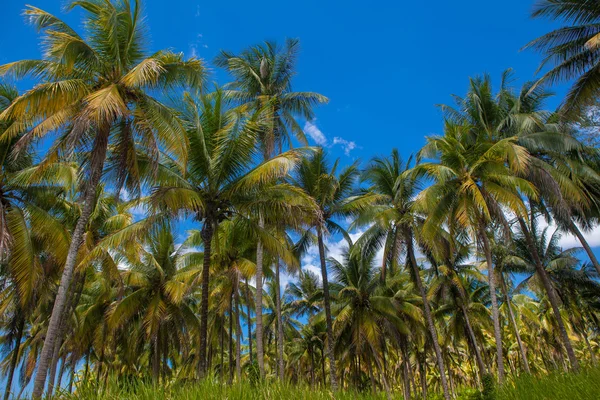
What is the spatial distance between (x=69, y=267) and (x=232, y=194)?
4.79 meters

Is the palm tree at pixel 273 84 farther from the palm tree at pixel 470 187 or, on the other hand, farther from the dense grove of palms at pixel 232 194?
the palm tree at pixel 470 187

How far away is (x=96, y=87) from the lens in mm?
11109

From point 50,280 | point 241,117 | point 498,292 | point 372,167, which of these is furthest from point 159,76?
point 498,292

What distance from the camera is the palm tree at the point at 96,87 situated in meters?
10.1

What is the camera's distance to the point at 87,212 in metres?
10.5

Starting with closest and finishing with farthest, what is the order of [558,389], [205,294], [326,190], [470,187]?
[558,389]
[205,294]
[470,187]
[326,190]

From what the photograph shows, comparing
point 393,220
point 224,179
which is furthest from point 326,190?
point 224,179

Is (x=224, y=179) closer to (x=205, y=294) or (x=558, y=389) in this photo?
(x=205, y=294)

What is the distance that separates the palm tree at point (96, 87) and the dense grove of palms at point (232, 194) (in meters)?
0.05

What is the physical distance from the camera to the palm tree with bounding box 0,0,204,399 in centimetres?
1012

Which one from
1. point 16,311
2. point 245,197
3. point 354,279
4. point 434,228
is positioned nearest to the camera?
point 245,197

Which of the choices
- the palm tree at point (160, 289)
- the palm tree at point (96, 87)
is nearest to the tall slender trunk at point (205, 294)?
the palm tree at point (96, 87)

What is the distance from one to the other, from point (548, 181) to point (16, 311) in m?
22.4

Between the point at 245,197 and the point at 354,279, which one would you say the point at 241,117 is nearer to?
the point at 245,197
